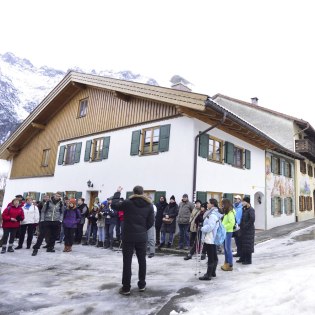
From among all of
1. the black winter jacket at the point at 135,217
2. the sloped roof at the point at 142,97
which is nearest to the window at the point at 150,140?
the sloped roof at the point at 142,97

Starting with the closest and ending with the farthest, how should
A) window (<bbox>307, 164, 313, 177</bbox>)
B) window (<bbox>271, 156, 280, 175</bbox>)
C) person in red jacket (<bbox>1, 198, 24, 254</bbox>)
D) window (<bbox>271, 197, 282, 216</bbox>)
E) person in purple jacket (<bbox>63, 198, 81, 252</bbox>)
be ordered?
1. person in red jacket (<bbox>1, 198, 24, 254</bbox>)
2. person in purple jacket (<bbox>63, 198, 81, 252</bbox>)
3. window (<bbox>271, 197, 282, 216</bbox>)
4. window (<bbox>271, 156, 280, 175</bbox>)
5. window (<bbox>307, 164, 313, 177</bbox>)

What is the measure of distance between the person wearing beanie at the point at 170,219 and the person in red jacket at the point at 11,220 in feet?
14.9

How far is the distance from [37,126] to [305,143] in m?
18.5

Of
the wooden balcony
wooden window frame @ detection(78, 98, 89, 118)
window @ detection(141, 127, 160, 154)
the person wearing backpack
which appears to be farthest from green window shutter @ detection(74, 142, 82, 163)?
the wooden balcony

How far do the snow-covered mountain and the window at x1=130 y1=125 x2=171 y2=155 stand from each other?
72.8m

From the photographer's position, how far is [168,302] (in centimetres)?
454

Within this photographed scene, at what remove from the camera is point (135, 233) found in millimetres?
5121

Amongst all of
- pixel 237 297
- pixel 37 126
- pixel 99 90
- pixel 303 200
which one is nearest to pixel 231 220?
pixel 237 297

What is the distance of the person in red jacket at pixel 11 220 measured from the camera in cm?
912

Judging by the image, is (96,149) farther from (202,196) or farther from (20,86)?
(20,86)

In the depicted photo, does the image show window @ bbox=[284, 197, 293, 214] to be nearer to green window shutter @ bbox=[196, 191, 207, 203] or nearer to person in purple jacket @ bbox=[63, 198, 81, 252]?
green window shutter @ bbox=[196, 191, 207, 203]

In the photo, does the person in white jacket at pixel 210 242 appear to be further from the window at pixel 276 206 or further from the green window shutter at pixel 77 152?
the window at pixel 276 206

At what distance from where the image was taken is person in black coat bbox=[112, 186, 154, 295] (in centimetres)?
504

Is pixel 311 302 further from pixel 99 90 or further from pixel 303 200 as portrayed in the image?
pixel 303 200
